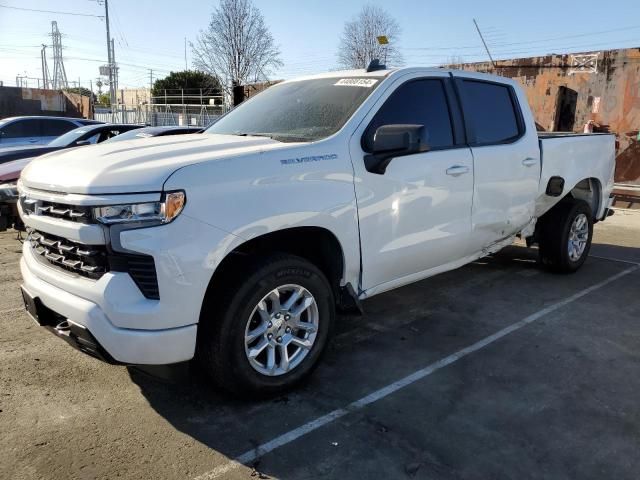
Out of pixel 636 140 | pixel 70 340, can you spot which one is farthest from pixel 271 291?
pixel 636 140

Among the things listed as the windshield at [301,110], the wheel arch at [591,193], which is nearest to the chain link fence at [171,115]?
the wheel arch at [591,193]

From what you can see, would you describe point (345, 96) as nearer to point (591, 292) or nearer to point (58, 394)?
point (58, 394)

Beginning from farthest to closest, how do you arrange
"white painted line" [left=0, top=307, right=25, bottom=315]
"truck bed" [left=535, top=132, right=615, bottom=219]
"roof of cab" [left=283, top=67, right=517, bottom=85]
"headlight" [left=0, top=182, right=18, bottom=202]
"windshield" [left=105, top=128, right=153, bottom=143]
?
"windshield" [left=105, top=128, right=153, bottom=143]
"headlight" [left=0, top=182, right=18, bottom=202]
"truck bed" [left=535, top=132, right=615, bottom=219]
"white painted line" [left=0, top=307, right=25, bottom=315]
"roof of cab" [left=283, top=67, right=517, bottom=85]

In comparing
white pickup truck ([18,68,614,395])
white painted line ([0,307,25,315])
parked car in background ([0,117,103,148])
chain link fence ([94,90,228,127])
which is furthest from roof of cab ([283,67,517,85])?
chain link fence ([94,90,228,127])

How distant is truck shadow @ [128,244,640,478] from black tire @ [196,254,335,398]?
0.15 meters

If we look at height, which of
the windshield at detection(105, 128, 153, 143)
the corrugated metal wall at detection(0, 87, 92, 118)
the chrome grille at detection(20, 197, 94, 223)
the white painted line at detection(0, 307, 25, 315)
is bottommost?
the white painted line at detection(0, 307, 25, 315)

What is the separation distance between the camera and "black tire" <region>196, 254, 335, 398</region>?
2961 mm

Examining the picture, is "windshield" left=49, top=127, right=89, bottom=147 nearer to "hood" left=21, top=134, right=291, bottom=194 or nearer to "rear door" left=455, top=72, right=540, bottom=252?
"hood" left=21, top=134, right=291, bottom=194

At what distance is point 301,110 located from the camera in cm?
399

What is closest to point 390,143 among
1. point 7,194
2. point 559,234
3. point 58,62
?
point 559,234

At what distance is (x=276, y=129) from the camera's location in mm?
3898

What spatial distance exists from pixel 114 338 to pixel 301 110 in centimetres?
210

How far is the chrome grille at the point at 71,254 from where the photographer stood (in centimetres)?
278

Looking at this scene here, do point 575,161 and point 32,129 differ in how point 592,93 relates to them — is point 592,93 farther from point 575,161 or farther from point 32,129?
point 32,129
